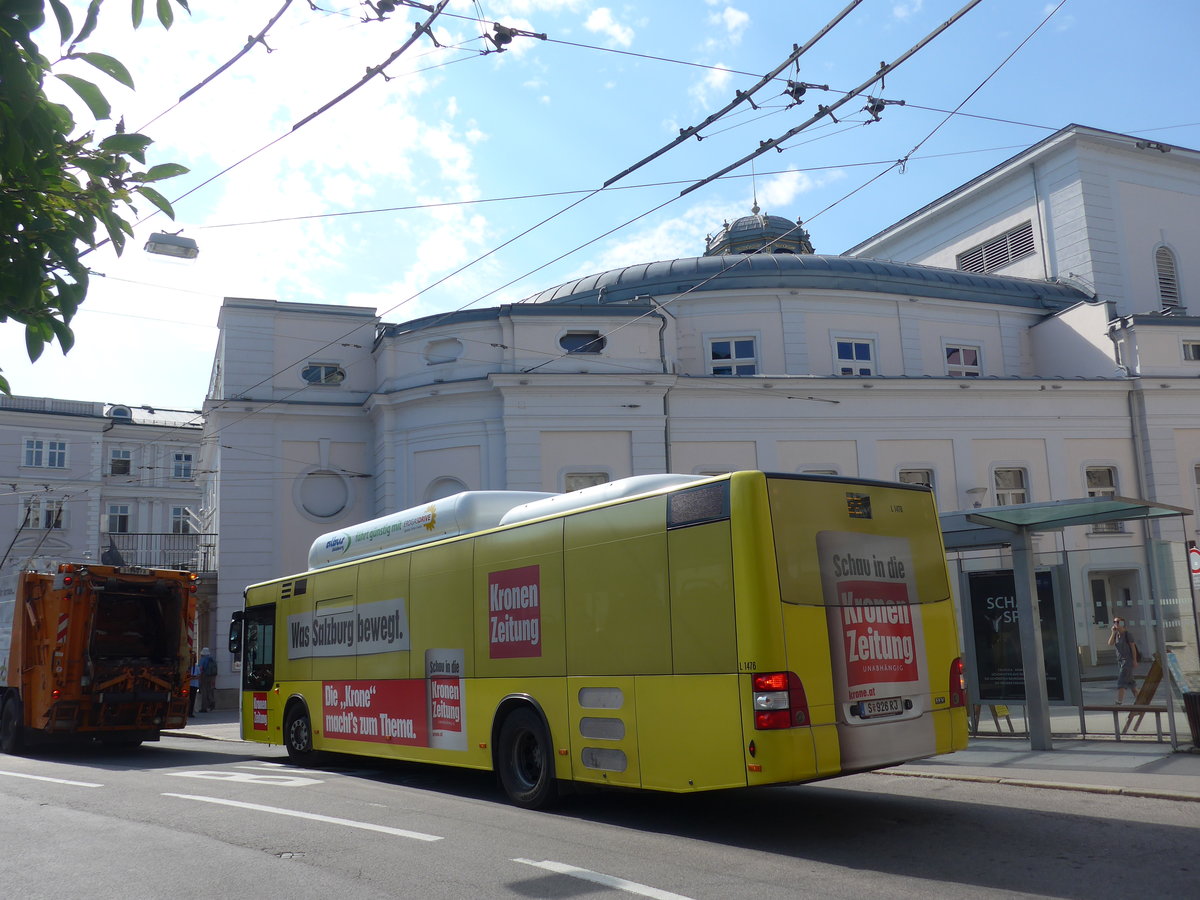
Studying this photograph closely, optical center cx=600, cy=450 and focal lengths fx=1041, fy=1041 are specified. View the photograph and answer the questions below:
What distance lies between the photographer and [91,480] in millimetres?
55656

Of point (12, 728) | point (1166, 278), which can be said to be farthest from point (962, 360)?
point (12, 728)

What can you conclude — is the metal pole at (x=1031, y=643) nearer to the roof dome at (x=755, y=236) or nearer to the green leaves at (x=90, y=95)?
the green leaves at (x=90, y=95)

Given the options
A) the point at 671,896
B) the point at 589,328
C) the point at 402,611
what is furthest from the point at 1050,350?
the point at 671,896

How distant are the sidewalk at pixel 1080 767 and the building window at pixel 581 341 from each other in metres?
16.5

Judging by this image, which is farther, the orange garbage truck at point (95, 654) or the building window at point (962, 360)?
the building window at point (962, 360)

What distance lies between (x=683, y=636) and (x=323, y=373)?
997 inches

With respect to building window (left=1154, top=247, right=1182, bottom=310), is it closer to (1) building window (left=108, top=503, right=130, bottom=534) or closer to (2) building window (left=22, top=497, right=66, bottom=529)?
(2) building window (left=22, top=497, right=66, bottom=529)

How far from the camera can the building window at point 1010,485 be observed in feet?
103

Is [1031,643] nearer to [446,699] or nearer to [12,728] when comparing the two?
[446,699]

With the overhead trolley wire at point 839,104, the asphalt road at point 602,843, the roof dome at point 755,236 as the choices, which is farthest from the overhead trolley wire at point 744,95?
the roof dome at point 755,236

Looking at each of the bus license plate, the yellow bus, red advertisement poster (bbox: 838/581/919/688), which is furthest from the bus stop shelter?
the bus license plate

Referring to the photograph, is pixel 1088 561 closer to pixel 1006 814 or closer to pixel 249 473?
pixel 1006 814

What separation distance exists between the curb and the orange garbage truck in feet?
40.8

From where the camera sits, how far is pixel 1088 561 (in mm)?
15008
